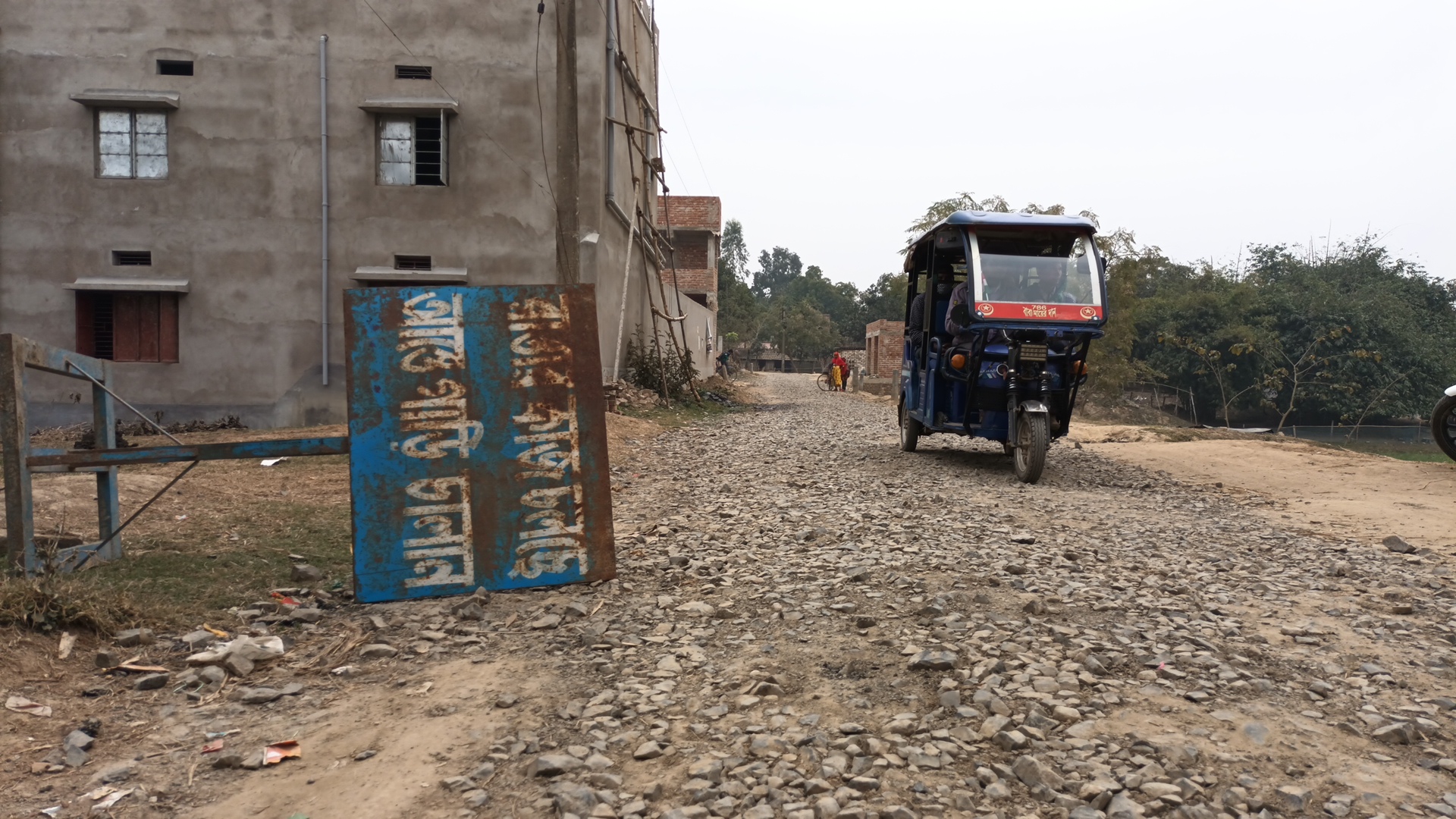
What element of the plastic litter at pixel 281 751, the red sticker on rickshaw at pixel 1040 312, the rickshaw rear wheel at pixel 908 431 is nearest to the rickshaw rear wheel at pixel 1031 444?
the red sticker on rickshaw at pixel 1040 312

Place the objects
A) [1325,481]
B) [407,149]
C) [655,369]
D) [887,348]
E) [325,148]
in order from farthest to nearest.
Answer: [887,348] → [655,369] → [407,149] → [325,148] → [1325,481]

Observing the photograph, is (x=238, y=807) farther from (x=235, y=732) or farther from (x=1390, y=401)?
(x=1390, y=401)

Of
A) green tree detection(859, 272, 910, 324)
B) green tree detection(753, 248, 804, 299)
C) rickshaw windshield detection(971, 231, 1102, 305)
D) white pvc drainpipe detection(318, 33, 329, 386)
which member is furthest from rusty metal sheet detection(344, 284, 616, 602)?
green tree detection(753, 248, 804, 299)

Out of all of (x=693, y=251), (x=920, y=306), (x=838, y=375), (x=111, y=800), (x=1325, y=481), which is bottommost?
(x=111, y=800)

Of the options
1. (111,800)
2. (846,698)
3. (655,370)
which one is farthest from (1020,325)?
(655,370)

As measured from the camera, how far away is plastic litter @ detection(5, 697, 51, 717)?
130 inches

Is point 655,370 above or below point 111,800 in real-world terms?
above

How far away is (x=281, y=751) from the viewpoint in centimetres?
305

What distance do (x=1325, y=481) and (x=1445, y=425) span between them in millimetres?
1974

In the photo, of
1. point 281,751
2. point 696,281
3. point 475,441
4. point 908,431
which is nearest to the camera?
point 281,751

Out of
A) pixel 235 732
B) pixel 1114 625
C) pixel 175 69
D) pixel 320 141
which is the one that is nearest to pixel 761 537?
pixel 1114 625

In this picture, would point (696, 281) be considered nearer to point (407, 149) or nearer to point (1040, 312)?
point (407, 149)

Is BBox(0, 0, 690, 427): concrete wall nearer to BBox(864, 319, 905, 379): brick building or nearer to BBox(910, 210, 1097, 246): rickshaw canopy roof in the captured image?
BBox(910, 210, 1097, 246): rickshaw canopy roof

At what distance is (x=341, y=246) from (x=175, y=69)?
13.5ft
